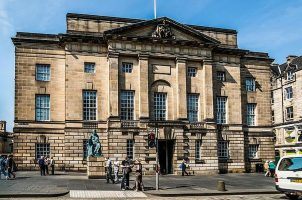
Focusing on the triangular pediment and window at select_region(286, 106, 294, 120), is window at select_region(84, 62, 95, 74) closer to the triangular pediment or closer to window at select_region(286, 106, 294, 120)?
the triangular pediment

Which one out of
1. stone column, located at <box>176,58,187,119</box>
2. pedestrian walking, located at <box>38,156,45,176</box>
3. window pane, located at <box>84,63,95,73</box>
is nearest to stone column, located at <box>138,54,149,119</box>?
stone column, located at <box>176,58,187,119</box>

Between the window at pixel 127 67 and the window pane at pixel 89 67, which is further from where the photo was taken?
the window at pixel 127 67

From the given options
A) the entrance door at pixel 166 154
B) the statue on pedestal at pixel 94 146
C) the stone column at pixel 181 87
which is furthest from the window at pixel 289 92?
the statue on pedestal at pixel 94 146

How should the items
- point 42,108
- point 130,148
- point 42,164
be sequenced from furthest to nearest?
point 42,108 → point 130,148 → point 42,164

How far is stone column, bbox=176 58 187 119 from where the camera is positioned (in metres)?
41.9

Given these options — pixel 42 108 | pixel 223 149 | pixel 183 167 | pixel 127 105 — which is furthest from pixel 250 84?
pixel 42 108

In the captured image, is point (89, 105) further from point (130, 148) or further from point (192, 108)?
point (192, 108)

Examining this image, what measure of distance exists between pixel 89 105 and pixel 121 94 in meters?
3.27

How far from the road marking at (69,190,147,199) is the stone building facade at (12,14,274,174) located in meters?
15.1

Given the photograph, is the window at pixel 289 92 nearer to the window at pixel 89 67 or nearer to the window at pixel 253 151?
the window at pixel 253 151

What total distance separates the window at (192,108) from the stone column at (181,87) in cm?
110

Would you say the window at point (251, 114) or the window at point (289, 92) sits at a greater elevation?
the window at point (289, 92)

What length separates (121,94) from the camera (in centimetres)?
4100

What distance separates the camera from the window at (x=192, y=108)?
43156 mm
